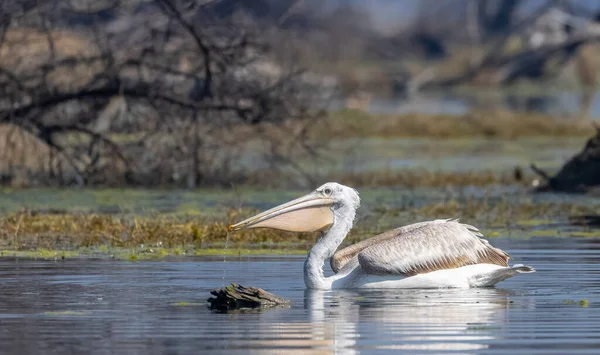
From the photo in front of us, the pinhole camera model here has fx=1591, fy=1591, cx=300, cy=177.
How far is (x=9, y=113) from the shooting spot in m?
21.0

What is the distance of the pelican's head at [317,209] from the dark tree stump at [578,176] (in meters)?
9.06

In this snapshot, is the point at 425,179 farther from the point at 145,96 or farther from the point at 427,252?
the point at 427,252

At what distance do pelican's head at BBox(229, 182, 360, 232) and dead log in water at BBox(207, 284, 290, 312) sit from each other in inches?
60.2

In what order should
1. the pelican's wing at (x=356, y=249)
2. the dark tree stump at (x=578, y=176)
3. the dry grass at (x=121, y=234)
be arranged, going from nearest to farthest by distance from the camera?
the pelican's wing at (x=356, y=249) < the dry grass at (x=121, y=234) < the dark tree stump at (x=578, y=176)

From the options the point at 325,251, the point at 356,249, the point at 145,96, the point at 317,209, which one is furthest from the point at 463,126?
the point at 325,251

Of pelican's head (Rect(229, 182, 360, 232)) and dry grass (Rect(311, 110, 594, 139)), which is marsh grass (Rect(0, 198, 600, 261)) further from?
dry grass (Rect(311, 110, 594, 139))

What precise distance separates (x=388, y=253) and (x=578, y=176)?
393 inches

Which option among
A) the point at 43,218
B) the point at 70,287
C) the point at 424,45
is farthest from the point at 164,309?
the point at 424,45

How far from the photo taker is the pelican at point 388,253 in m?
11.2

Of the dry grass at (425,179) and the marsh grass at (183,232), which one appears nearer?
Answer: the marsh grass at (183,232)

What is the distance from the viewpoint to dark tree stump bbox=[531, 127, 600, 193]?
2052 centimetres

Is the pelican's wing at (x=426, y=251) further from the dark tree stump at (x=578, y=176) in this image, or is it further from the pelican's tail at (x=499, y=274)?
the dark tree stump at (x=578, y=176)

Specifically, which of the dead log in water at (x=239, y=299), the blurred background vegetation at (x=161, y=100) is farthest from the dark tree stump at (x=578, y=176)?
the dead log in water at (x=239, y=299)

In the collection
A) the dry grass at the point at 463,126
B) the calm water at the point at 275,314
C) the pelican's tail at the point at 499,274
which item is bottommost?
the calm water at the point at 275,314
